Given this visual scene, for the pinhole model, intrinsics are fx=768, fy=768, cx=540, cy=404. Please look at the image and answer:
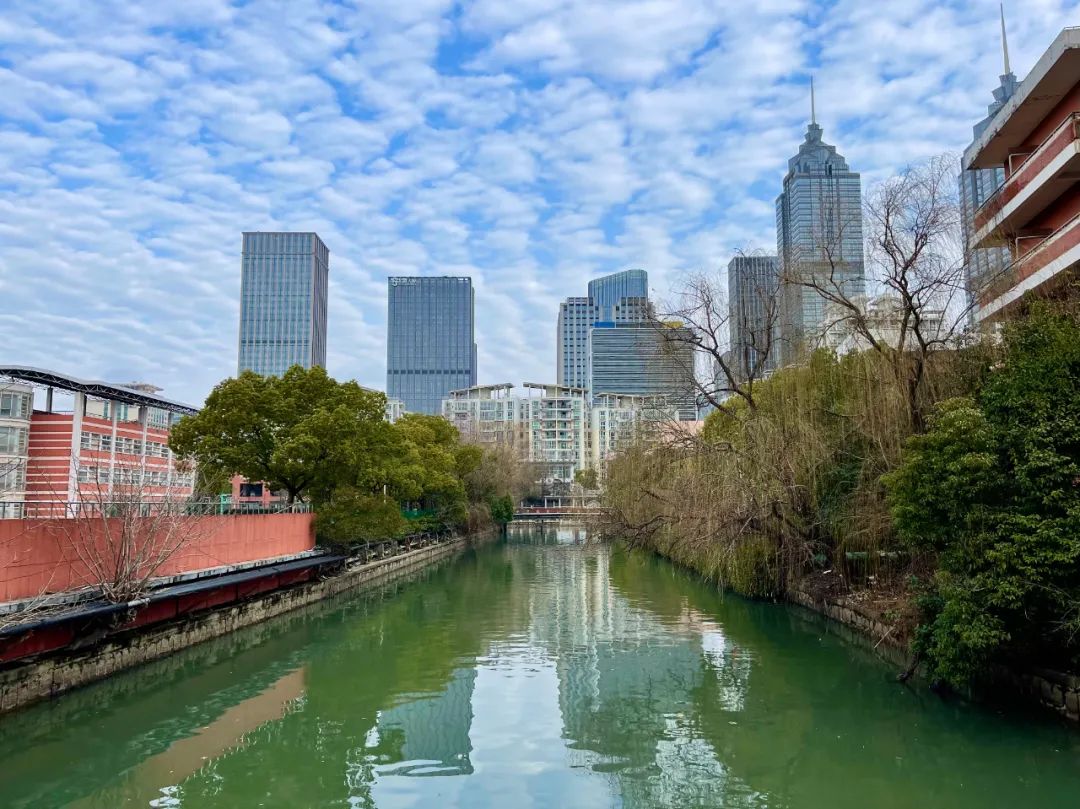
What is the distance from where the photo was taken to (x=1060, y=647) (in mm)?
9133

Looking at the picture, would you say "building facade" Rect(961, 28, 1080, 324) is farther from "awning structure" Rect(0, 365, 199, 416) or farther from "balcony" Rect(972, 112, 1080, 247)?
"awning structure" Rect(0, 365, 199, 416)

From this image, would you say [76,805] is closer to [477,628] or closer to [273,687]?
[273,687]

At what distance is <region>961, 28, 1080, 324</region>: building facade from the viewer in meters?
11.0

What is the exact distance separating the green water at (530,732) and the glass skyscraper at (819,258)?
20.0 feet

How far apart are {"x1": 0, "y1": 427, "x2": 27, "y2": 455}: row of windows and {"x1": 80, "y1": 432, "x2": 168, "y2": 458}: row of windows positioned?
2.58 metres

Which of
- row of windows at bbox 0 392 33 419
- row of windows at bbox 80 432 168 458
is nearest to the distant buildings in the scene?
row of windows at bbox 80 432 168 458

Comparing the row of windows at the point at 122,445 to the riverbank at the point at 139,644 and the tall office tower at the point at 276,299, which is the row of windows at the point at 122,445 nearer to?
the riverbank at the point at 139,644

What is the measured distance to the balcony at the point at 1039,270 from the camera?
10594 mm

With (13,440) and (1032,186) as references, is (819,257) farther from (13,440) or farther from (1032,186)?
(13,440)

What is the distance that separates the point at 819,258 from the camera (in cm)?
1366

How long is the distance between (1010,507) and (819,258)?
6.47m

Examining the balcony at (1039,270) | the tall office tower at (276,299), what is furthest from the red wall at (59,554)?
the tall office tower at (276,299)

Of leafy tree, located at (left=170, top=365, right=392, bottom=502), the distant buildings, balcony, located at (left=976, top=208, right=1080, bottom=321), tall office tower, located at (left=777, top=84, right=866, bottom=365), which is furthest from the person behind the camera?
the distant buildings

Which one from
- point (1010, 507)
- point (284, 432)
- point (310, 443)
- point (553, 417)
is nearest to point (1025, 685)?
point (1010, 507)
